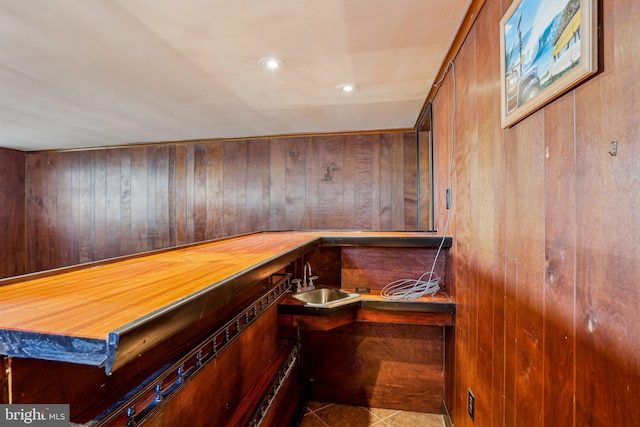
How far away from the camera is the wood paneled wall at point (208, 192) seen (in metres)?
3.53

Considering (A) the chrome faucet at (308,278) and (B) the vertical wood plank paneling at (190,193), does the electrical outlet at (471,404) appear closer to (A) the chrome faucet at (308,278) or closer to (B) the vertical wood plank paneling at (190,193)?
(A) the chrome faucet at (308,278)

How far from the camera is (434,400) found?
87.8 inches

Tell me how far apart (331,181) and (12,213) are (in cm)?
455

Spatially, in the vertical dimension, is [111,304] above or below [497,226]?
below

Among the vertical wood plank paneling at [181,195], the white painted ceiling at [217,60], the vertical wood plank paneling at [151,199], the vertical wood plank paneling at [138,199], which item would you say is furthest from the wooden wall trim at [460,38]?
the vertical wood plank paneling at [138,199]

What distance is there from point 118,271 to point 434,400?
89.1 inches

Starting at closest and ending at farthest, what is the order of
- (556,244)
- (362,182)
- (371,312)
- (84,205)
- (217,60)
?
(556,244) → (217,60) → (371,312) → (362,182) → (84,205)

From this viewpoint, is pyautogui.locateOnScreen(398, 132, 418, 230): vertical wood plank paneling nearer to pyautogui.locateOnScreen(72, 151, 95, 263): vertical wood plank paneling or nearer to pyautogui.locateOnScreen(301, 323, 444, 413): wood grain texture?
pyautogui.locateOnScreen(301, 323, 444, 413): wood grain texture

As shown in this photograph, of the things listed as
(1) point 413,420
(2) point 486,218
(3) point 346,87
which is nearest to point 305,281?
(1) point 413,420

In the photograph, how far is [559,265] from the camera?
2.70ft

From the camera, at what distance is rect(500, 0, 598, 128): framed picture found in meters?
0.68

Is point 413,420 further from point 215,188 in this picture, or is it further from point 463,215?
point 215,188

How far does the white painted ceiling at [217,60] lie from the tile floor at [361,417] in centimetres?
240

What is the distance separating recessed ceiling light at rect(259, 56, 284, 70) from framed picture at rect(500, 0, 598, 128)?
1217 millimetres
